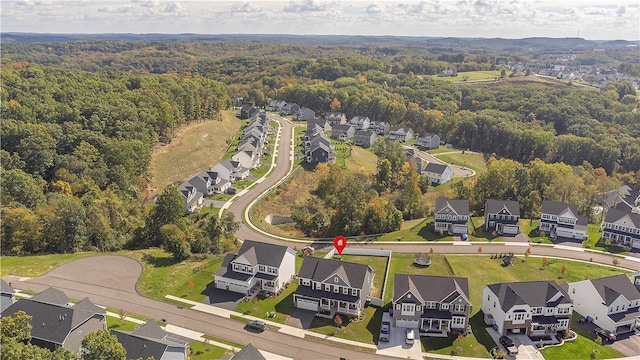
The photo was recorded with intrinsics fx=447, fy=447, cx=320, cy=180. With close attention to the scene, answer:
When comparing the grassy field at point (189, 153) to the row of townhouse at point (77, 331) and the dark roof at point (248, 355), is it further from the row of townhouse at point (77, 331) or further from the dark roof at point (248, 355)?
the dark roof at point (248, 355)

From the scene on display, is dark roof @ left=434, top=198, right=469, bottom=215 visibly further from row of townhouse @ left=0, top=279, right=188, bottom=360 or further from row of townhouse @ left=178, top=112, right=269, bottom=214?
row of townhouse @ left=0, top=279, right=188, bottom=360

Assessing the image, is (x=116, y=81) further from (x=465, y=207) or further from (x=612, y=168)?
(x=612, y=168)

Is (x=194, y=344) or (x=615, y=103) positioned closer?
(x=194, y=344)

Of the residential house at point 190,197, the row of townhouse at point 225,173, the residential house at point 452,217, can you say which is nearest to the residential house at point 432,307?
the residential house at point 452,217

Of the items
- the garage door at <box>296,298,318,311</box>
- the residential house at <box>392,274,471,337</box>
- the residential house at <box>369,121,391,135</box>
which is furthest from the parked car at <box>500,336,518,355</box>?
the residential house at <box>369,121,391,135</box>

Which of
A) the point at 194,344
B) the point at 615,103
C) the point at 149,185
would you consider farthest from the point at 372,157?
the point at 615,103

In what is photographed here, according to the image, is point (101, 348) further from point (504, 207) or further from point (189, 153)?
point (189, 153)

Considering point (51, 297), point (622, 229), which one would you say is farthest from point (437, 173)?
point (51, 297)
